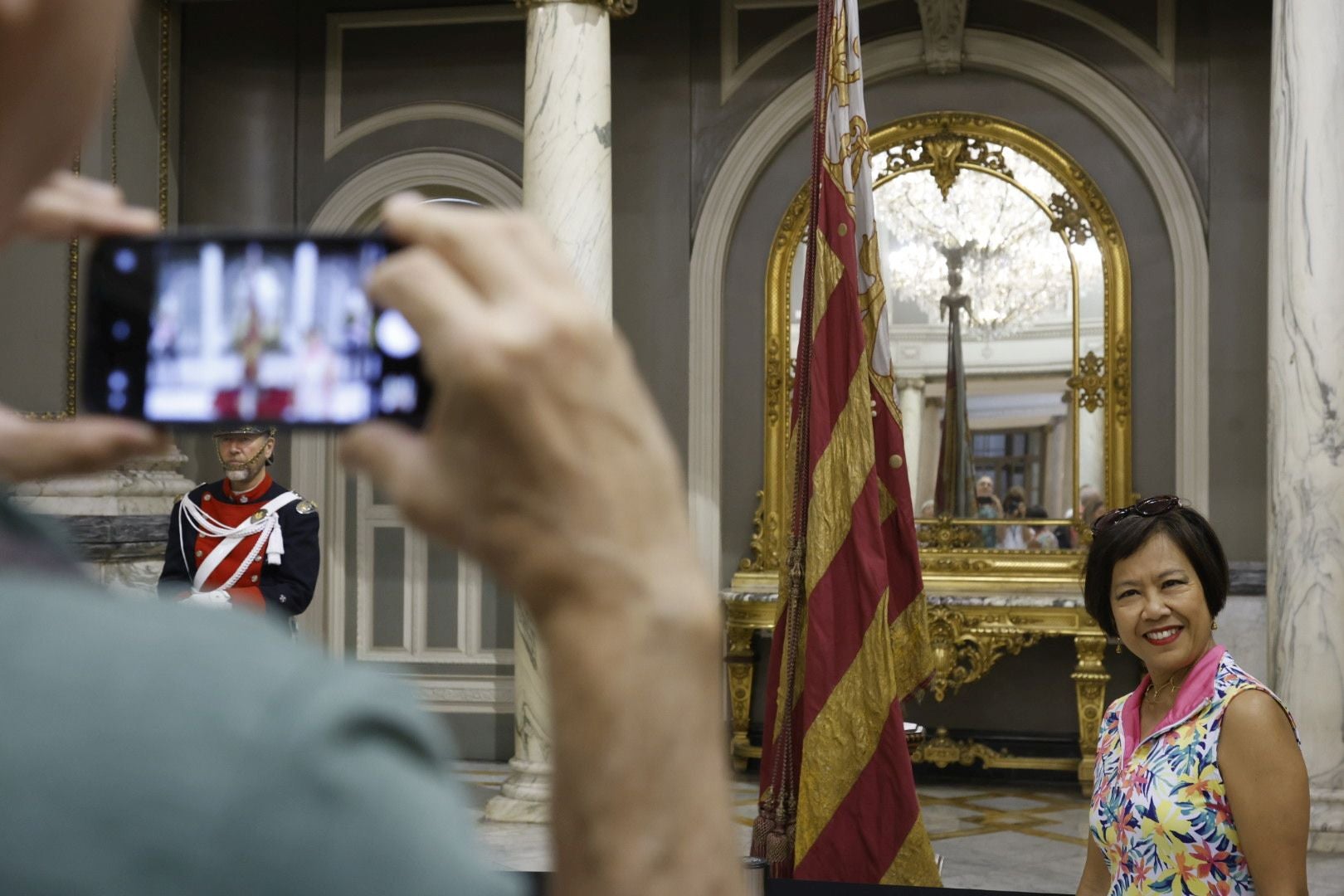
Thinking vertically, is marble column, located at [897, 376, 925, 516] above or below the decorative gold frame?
below

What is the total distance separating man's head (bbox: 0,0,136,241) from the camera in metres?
0.41

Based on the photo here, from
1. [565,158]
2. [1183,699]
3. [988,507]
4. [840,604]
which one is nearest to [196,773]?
[1183,699]

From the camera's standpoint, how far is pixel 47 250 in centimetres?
612

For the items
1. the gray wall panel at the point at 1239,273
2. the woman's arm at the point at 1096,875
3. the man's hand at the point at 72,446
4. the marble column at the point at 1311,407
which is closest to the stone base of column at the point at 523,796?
the marble column at the point at 1311,407

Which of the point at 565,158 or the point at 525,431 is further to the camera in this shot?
the point at 565,158

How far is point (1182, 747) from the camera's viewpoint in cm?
222

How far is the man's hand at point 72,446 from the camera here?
54 centimetres

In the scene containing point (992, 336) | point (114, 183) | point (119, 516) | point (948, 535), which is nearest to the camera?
point (119, 516)

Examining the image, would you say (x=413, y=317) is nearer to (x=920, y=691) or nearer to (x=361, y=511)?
(x=920, y=691)

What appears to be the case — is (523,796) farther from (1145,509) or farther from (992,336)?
(1145,509)

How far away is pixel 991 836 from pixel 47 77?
558 centimetres

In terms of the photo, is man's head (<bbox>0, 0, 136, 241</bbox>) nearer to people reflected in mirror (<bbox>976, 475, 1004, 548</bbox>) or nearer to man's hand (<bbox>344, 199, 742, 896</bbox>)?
man's hand (<bbox>344, 199, 742, 896</bbox>)

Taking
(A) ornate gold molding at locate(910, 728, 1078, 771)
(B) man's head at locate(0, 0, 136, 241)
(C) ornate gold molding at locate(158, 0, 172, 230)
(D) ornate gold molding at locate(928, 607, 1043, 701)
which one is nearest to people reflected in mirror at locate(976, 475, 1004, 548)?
(D) ornate gold molding at locate(928, 607, 1043, 701)

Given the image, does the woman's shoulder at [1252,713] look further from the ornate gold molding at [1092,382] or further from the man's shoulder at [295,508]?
the ornate gold molding at [1092,382]
